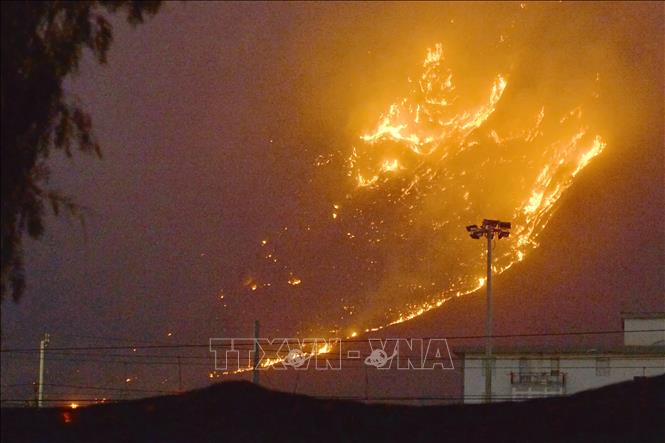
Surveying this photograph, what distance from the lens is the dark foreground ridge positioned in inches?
606

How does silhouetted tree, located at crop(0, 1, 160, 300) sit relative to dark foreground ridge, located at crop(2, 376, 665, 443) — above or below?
above

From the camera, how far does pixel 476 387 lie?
46.3 metres

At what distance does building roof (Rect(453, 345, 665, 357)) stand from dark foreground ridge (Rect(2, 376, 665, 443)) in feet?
98.8

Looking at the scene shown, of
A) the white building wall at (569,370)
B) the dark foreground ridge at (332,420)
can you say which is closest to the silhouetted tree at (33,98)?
the dark foreground ridge at (332,420)

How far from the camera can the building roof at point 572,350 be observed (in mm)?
44531

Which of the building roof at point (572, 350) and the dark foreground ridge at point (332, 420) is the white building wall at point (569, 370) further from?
the dark foreground ridge at point (332, 420)

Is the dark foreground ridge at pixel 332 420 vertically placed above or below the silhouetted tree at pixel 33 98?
below

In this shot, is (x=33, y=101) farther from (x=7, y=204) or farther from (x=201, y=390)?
(x=201, y=390)

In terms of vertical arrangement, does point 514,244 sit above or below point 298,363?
above

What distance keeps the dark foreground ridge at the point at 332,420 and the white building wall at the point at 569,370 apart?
27.5m

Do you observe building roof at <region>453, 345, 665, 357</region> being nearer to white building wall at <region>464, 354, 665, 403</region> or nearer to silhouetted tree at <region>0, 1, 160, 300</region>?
white building wall at <region>464, 354, 665, 403</region>

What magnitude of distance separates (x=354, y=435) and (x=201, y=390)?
238cm

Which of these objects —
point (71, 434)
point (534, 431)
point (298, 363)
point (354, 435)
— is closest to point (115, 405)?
point (71, 434)

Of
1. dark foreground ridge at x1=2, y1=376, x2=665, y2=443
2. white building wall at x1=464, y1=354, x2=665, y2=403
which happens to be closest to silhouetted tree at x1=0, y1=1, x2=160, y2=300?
dark foreground ridge at x1=2, y1=376, x2=665, y2=443
